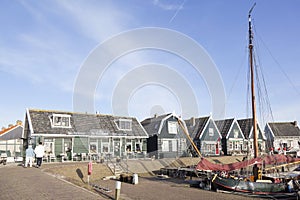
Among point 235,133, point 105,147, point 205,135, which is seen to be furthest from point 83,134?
point 235,133

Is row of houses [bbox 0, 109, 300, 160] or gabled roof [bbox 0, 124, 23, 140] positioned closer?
row of houses [bbox 0, 109, 300, 160]

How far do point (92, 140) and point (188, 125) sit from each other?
19.8 m

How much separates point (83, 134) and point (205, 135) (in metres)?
20.9

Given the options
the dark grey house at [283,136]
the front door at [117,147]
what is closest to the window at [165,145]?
the front door at [117,147]

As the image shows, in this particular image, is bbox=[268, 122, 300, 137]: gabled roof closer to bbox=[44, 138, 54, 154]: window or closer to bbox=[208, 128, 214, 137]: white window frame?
bbox=[208, 128, 214, 137]: white window frame

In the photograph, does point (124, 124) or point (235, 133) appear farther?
point (235, 133)

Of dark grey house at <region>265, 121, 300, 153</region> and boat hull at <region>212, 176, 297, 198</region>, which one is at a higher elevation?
dark grey house at <region>265, 121, 300, 153</region>

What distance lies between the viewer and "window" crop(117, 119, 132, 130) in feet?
128

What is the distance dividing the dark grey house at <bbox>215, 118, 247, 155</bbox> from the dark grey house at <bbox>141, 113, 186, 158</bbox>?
9.71 metres

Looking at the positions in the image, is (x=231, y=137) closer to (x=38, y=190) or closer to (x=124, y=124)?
(x=124, y=124)

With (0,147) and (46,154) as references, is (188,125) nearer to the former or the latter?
(46,154)

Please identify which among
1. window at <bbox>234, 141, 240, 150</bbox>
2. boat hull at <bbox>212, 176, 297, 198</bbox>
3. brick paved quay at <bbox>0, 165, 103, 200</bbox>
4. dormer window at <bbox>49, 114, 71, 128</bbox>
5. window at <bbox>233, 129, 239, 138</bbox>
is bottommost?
boat hull at <bbox>212, 176, 297, 198</bbox>

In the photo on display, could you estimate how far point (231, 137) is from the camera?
50312 millimetres

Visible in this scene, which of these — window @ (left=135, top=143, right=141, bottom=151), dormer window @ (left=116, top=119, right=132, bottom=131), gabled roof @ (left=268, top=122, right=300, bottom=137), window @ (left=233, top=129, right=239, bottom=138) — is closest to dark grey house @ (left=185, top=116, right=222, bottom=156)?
window @ (left=233, top=129, right=239, bottom=138)
